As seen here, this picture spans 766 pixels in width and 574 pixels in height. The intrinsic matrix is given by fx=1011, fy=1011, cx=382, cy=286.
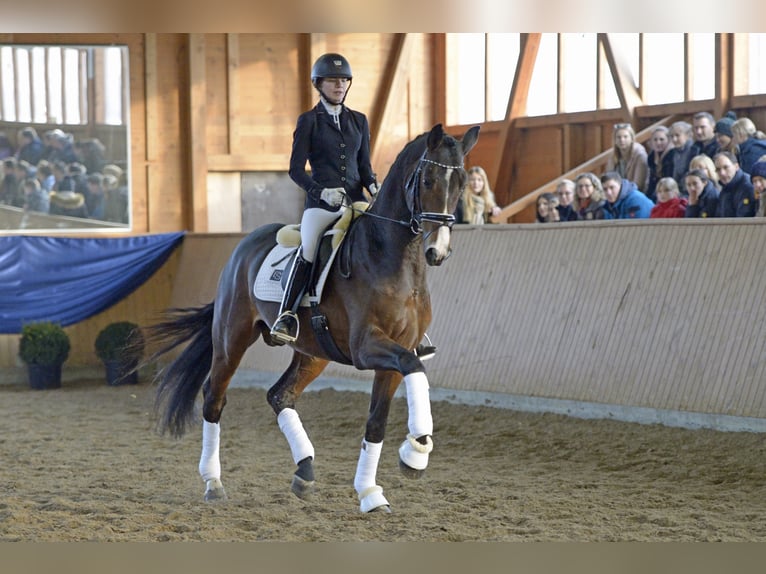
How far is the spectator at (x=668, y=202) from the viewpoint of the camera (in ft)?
28.9

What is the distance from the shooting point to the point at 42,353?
12352 mm

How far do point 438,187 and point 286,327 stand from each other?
126 cm

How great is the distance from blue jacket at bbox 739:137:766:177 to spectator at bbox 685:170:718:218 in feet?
2.70

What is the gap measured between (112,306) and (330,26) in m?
12.2

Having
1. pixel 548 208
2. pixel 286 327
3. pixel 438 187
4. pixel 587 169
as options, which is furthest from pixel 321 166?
pixel 587 169

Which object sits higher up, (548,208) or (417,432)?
(548,208)

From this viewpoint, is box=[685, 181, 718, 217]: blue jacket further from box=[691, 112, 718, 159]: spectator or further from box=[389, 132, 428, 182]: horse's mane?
box=[389, 132, 428, 182]: horse's mane

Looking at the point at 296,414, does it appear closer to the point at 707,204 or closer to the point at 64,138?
the point at 707,204

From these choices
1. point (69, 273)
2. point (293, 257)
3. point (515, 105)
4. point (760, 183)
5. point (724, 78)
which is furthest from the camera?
point (515, 105)

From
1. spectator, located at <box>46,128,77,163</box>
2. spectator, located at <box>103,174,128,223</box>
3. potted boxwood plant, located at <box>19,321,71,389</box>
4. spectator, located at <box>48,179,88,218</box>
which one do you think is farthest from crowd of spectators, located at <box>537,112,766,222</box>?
spectator, located at <box>46,128,77,163</box>

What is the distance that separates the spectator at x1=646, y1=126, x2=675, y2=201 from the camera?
10.0m

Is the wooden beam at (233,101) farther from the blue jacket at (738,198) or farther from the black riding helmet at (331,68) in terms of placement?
the black riding helmet at (331,68)

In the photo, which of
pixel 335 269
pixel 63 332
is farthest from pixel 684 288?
pixel 63 332

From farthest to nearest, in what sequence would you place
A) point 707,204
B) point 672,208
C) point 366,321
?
point 672,208 < point 707,204 < point 366,321
